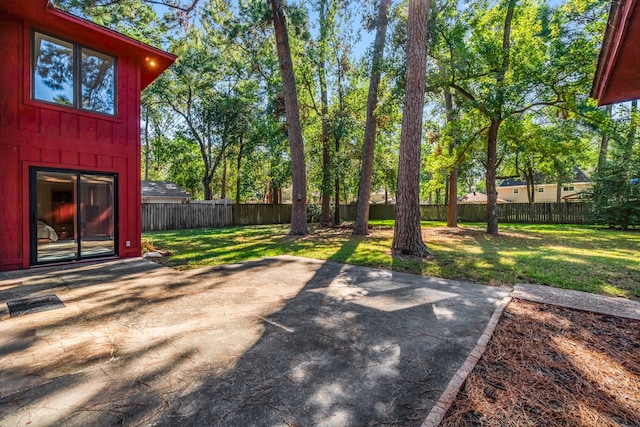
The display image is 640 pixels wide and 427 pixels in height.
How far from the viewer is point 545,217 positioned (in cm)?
1645

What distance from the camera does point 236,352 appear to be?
2.14m

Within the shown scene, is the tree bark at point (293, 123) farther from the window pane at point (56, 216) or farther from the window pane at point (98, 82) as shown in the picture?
the window pane at point (56, 216)

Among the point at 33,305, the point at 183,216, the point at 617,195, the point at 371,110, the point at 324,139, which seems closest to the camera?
the point at 33,305

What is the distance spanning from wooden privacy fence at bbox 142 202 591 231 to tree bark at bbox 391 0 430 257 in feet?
37.2

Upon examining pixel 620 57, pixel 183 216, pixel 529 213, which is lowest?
pixel 183 216

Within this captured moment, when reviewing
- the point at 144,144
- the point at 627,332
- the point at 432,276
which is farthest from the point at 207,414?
the point at 144,144

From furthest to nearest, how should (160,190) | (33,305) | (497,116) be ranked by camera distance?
(160,190), (497,116), (33,305)

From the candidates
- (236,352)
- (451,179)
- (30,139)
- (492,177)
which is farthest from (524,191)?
(30,139)

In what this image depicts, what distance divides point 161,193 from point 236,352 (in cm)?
1943

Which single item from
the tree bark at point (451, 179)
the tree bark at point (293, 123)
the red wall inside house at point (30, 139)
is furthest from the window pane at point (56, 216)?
the tree bark at point (451, 179)

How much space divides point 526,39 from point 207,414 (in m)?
12.4

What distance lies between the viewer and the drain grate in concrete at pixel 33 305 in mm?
2977

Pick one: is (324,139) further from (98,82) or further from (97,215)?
(97,215)

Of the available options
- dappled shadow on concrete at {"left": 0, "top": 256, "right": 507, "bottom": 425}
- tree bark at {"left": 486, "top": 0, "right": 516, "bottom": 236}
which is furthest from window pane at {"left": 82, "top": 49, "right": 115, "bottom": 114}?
tree bark at {"left": 486, "top": 0, "right": 516, "bottom": 236}
